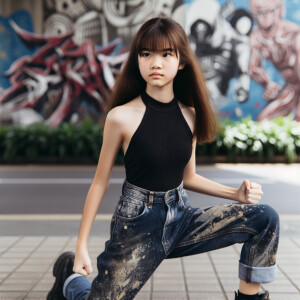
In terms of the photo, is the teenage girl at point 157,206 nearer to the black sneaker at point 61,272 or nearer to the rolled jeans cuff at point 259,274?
the rolled jeans cuff at point 259,274

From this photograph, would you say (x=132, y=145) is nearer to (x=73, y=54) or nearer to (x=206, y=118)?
(x=206, y=118)

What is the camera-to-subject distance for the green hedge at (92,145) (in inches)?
491

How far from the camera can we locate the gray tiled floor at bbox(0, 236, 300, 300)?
10.9 feet

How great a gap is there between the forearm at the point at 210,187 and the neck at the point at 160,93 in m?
0.44

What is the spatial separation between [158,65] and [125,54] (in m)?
14.6

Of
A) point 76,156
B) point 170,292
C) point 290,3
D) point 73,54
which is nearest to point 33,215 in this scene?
point 170,292

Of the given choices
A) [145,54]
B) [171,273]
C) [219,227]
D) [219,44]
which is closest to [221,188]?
[219,227]

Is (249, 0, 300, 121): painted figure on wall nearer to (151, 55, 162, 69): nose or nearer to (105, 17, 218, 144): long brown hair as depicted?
(105, 17, 218, 144): long brown hair

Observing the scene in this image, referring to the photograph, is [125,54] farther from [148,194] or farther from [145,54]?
[148,194]

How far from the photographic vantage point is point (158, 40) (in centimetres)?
222

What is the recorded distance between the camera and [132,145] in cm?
225

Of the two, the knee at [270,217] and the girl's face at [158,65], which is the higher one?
the girl's face at [158,65]

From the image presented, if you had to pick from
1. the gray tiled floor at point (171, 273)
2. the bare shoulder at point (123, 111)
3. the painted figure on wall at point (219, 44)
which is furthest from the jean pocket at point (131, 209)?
the painted figure on wall at point (219, 44)

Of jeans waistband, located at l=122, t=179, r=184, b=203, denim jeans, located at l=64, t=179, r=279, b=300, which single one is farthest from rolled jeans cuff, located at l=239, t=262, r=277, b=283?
jeans waistband, located at l=122, t=179, r=184, b=203
